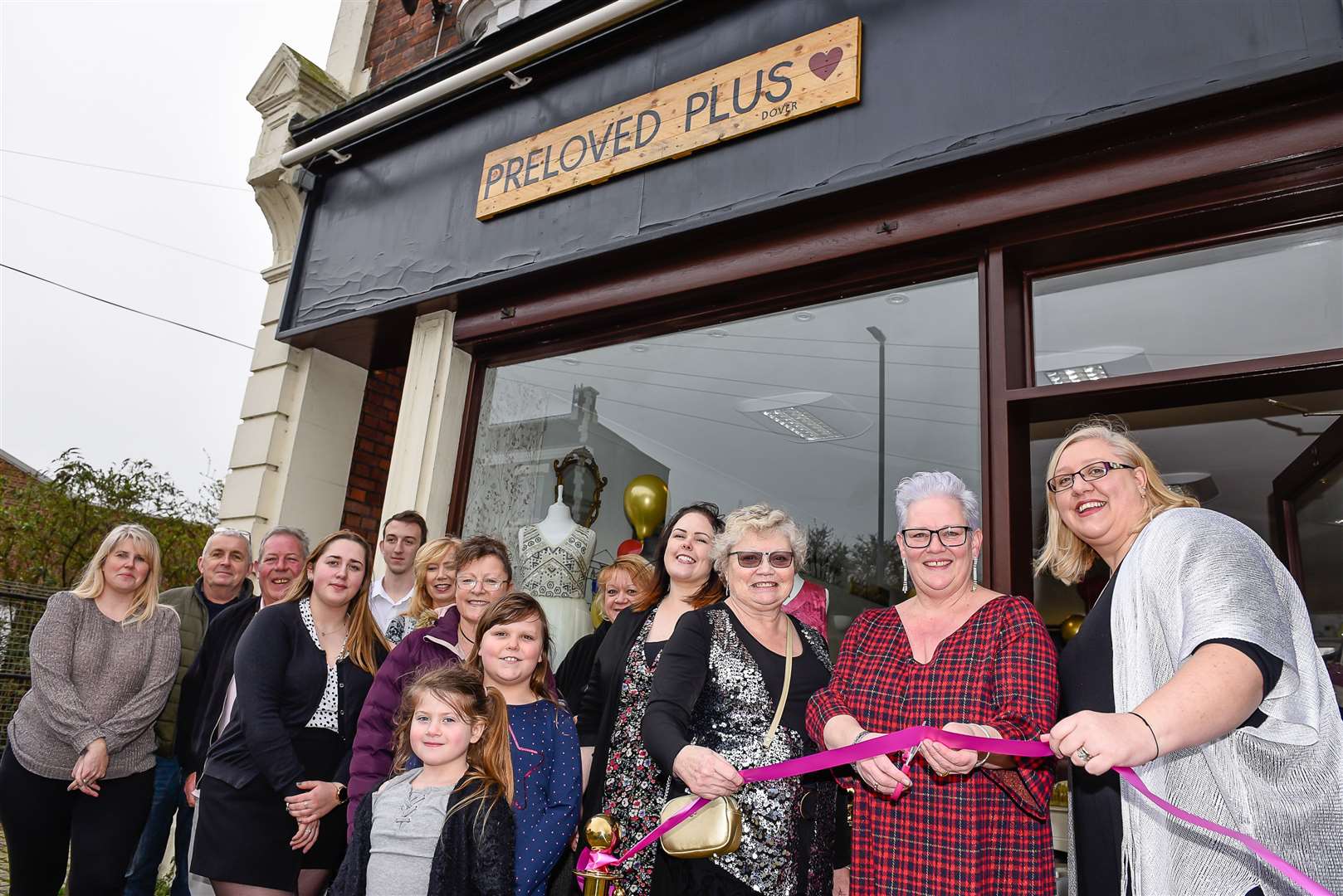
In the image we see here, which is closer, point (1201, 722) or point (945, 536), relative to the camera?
point (1201, 722)

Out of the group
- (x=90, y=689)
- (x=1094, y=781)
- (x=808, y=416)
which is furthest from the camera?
(x=808, y=416)

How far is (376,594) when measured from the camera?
4.79m

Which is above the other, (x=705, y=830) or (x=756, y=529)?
(x=756, y=529)

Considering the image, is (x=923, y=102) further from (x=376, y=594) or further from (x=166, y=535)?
(x=166, y=535)

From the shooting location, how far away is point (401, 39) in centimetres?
687

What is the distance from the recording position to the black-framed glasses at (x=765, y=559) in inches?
108

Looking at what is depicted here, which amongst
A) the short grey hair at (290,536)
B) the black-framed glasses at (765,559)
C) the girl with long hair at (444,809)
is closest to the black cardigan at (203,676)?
the short grey hair at (290,536)

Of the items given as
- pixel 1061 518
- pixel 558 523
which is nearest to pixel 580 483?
pixel 558 523

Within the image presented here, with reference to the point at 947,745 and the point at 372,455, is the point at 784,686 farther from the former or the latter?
the point at 372,455

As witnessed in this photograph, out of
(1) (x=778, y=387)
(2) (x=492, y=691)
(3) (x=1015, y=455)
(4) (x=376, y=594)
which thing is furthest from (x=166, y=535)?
(3) (x=1015, y=455)

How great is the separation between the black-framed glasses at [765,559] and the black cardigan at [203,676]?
7.98 feet

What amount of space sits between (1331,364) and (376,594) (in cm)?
422

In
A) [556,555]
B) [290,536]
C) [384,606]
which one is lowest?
[384,606]

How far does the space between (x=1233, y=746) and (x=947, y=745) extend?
0.54 metres
